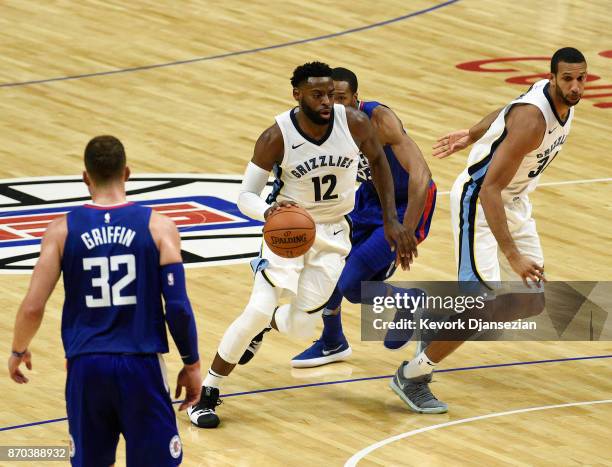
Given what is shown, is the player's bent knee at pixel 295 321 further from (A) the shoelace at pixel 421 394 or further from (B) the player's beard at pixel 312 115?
(B) the player's beard at pixel 312 115

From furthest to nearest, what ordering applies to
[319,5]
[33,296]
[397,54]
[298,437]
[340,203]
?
[319,5] < [397,54] < [340,203] < [298,437] < [33,296]

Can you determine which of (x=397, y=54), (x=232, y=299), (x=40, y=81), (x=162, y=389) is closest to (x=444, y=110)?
(x=397, y=54)

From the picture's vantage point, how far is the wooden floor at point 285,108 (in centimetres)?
815

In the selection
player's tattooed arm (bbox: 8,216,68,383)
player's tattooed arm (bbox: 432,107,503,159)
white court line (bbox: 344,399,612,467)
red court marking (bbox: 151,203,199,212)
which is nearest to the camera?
player's tattooed arm (bbox: 8,216,68,383)

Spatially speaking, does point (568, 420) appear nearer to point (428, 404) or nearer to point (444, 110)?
point (428, 404)

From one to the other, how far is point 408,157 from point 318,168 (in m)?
0.87

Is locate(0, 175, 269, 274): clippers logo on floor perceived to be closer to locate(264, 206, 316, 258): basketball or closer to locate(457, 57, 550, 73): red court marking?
locate(264, 206, 316, 258): basketball

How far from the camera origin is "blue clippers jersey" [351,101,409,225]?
9359 mm

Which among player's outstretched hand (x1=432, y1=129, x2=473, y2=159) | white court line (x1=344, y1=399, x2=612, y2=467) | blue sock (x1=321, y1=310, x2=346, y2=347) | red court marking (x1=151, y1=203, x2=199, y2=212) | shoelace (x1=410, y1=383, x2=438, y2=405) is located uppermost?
player's outstretched hand (x1=432, y1=129, x2=473, y2=159)

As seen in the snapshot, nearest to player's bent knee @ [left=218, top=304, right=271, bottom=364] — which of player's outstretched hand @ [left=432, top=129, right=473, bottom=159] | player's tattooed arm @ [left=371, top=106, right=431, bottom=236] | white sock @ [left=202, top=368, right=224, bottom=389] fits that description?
white sock @ [left=202, top=368, right=224, bottom=389]

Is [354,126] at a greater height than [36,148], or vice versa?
[354,126]

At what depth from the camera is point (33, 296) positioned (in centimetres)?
589

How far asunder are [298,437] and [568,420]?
155cm

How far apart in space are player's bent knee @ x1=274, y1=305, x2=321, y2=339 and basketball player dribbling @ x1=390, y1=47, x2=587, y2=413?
0.61 metres
